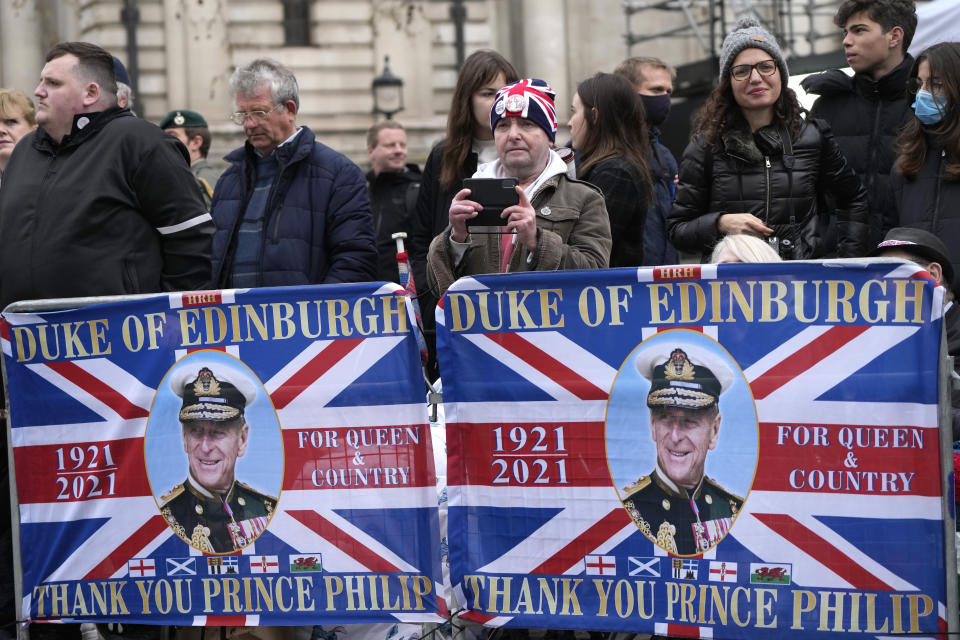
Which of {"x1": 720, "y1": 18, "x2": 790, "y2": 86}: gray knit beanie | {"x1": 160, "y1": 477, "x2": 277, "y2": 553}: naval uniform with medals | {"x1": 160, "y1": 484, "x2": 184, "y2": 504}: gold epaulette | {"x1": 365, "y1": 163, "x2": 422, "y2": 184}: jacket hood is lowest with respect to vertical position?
{"x1": 160, "y1": 477, "x2": 277, "y2": 553}: naval uniform with medals

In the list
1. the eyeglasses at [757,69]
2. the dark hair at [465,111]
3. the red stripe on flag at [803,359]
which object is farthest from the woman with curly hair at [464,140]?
the red stripe on flag at [803,359]

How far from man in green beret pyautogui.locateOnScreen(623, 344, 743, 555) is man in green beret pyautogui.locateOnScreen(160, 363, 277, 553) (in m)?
1.32

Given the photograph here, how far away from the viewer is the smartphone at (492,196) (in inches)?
179

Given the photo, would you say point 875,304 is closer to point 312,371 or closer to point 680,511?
point 680,511

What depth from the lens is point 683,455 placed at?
4164 millimetres

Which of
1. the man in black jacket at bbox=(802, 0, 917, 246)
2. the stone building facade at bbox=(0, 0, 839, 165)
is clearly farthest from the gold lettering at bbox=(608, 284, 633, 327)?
the stone building facade at bbox=(0, 0, 839, 165)

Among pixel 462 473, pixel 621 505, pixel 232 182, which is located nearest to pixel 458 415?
pixel 462 473

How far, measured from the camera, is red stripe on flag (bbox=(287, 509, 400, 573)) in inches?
174

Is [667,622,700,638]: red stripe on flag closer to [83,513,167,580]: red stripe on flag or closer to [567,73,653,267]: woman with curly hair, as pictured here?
[83,513,167,580]: red stripe on flag

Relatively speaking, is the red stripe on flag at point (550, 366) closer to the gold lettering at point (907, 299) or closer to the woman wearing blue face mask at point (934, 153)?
the gold lettering at point (907, 299)

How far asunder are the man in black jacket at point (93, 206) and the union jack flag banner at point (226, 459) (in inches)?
19.8

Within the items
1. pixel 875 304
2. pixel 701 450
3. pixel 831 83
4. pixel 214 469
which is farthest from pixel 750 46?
pixel 214 469

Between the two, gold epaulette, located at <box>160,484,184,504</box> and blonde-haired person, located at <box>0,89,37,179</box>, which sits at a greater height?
blonde-haired person, located at <box>0,89,37,179</box>

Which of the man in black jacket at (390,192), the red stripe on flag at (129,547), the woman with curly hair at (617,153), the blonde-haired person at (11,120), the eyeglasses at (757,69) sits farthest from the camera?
the man in black jacket at (390,192)
